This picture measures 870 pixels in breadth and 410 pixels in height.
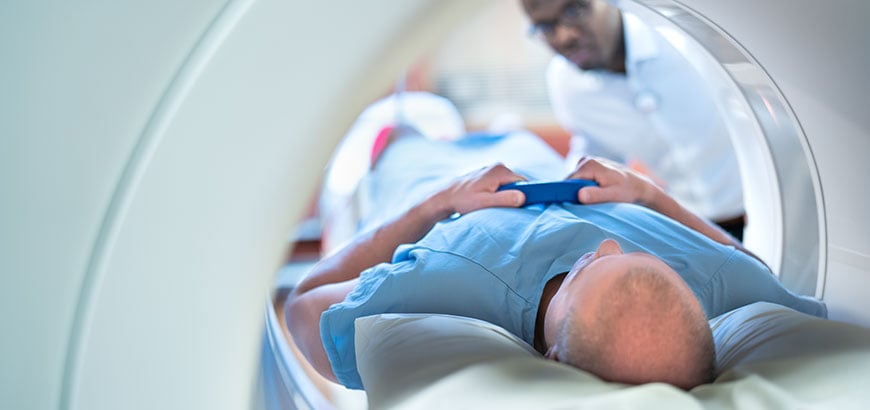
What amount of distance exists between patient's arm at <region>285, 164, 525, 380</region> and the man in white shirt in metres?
0.71

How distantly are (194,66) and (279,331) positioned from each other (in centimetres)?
41

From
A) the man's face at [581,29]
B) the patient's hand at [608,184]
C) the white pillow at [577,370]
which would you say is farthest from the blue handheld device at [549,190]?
the man's face at [581,29]

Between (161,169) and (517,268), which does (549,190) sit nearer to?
(517,268)

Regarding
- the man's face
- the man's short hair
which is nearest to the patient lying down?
the man's short hair

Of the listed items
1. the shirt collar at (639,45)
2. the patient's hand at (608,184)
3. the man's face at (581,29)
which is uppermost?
the man's face at (581,29)

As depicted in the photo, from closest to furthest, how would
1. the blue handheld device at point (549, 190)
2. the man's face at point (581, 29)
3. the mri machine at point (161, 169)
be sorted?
1. the mri machine at point (161, 169)
2. the blue handheld device at point (549, 190)
3. the man's face at point (581, 29)

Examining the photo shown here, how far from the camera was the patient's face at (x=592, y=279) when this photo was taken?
31.4 inches

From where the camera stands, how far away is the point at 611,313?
77cm

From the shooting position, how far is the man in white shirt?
182 cm

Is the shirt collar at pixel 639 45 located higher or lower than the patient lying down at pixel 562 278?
higher

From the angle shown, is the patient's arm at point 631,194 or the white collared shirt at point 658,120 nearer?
the patient's arm at point 631,194

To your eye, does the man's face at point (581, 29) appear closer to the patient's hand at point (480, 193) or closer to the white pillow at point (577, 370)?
the patient's hand at point (480, 193)

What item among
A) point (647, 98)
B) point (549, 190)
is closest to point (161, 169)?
point (549, 190)

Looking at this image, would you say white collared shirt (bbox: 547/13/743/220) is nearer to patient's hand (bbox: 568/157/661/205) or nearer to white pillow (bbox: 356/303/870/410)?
patient's hand (bbox: 568/157/661/205)
